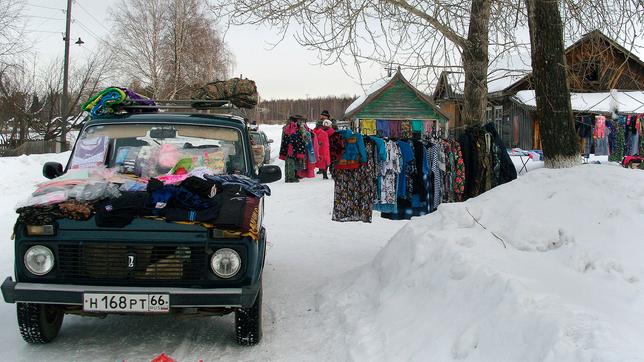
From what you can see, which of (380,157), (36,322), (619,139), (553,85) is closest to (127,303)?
(36,322)

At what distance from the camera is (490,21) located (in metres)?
7.12

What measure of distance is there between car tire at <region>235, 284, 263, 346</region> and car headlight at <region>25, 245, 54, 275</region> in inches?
57.6

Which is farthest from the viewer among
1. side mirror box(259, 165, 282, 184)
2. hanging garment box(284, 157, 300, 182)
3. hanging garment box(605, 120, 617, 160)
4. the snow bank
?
hanging garment box(605, 120, 617, 160)

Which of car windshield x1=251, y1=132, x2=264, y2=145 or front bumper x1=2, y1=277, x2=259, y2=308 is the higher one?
car windshield x1=251, y1=132, x2=264, y2=145

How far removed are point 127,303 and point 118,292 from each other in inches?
4.1

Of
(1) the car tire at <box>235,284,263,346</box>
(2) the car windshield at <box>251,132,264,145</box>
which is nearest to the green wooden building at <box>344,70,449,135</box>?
(2) the car windshield at <box>251,132,264,145</box>

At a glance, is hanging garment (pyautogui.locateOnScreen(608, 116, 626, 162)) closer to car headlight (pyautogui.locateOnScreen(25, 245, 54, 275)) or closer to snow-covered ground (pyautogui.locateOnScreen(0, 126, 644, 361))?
snow-covered ground (pyautogui.locateOnScreen(0, 126, 644, 361))

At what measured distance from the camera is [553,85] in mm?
6312

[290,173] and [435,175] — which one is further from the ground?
[435,175]

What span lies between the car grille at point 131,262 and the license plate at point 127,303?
0.14 metres

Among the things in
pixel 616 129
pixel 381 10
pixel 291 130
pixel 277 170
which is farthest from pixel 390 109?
pixel 277 170

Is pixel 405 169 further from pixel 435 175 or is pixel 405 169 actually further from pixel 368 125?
pixel 368 125

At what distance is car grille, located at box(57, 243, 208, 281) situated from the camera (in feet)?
13.2

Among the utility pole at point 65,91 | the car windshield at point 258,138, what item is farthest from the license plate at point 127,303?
the utility pole at point 65,91
